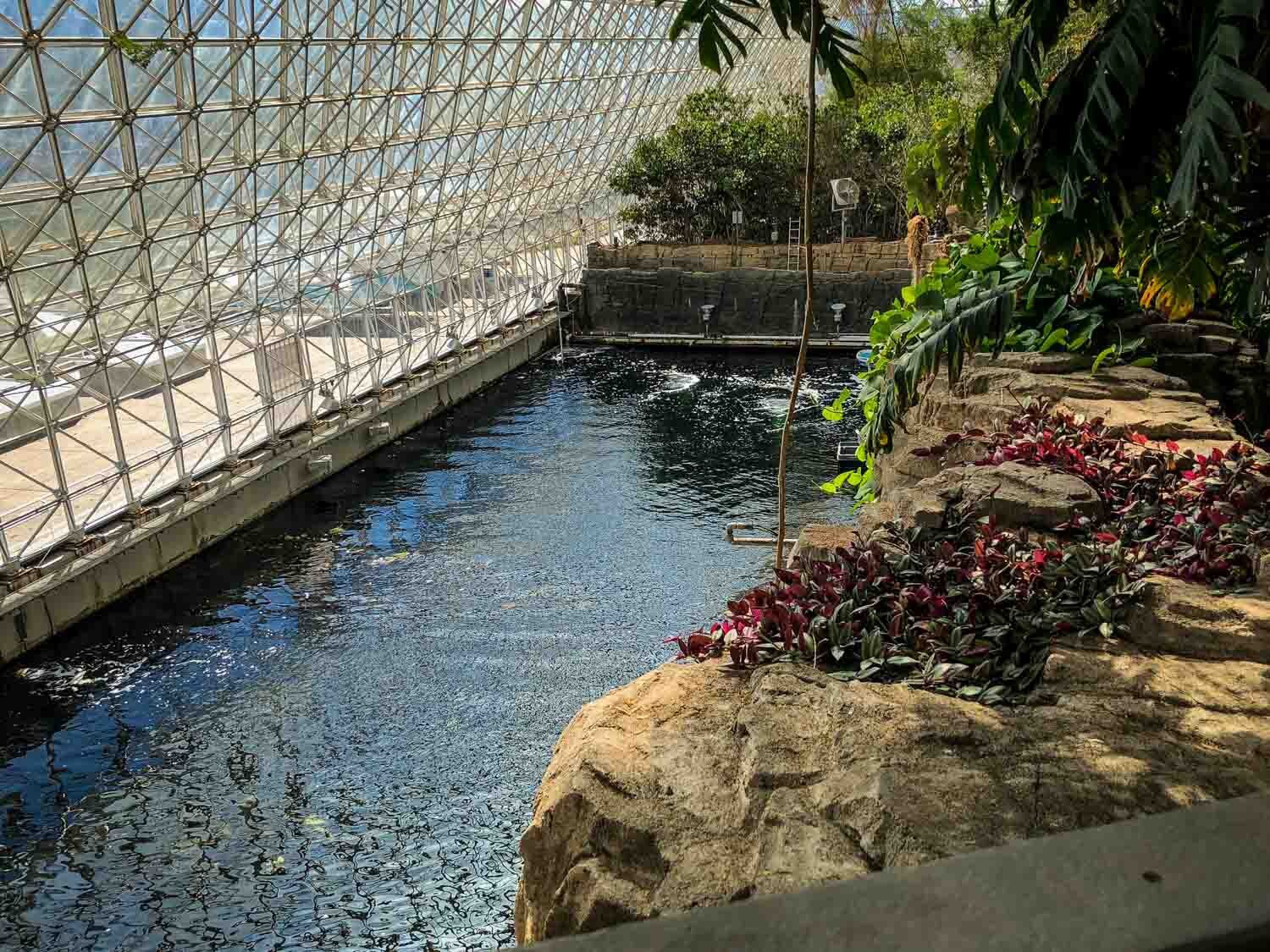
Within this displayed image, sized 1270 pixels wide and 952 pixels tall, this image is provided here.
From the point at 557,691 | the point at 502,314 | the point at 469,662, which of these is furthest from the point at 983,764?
the point at 502,314

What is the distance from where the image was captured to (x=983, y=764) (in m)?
4.33

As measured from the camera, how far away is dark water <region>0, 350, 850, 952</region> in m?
9.09

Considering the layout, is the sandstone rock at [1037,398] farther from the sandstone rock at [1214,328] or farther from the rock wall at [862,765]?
the rock wall at [862,765]

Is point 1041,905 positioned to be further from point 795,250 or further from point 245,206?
point 795,250

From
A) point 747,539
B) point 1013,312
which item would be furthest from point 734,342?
point 1013,312

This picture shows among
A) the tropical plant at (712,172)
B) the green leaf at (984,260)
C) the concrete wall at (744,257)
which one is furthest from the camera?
the tropical plant at (712,172)

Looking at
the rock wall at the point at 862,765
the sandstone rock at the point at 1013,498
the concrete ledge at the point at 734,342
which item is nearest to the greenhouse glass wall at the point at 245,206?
the concrete ledge at the point at 734,342

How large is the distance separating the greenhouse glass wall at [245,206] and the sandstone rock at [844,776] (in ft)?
36.1

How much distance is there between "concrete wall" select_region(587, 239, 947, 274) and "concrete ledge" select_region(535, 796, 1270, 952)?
1226 inches

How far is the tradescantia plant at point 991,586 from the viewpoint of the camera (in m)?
5.62

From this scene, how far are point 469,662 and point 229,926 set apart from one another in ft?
16.1

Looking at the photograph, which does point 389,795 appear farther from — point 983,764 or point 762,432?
point 762,432

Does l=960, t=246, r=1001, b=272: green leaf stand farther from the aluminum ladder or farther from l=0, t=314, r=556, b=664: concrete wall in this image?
the aluminum ladder

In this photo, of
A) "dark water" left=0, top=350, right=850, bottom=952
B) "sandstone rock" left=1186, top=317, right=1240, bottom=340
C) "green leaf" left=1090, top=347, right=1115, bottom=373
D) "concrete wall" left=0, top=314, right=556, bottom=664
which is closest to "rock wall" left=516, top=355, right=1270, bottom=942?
"dark water" left=0, top=350, right=850, bottom=952
